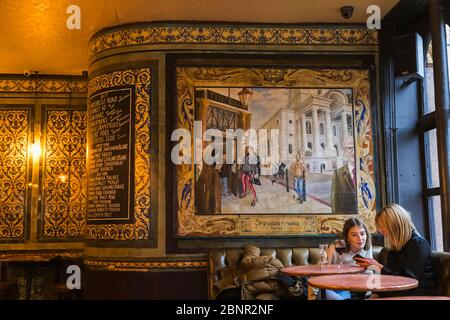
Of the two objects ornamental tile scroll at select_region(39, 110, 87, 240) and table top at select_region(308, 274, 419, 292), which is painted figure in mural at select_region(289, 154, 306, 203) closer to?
table top at select_region(308, 274, 419, 292)

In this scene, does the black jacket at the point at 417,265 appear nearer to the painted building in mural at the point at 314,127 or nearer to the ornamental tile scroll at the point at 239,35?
the painted building in mural at the point at 314,127

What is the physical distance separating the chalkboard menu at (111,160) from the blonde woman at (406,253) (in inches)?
127

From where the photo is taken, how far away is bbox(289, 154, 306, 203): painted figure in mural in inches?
236

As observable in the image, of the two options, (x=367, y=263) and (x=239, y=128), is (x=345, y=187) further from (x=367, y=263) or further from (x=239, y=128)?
(x=367, y=263)

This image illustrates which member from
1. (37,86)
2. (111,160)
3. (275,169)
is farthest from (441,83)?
(37,86)

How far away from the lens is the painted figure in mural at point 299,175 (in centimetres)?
599

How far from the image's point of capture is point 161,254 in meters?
5.80

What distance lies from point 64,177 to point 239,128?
11.2ft

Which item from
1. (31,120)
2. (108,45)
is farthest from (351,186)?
(31,120)

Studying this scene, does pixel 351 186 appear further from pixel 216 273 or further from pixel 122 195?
pixel 122 195

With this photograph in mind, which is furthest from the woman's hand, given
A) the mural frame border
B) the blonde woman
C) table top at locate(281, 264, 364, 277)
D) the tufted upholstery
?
the mural frame border

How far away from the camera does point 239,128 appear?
6.04m

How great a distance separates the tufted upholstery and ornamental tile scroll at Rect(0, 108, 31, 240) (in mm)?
3817

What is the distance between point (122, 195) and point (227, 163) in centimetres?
134
